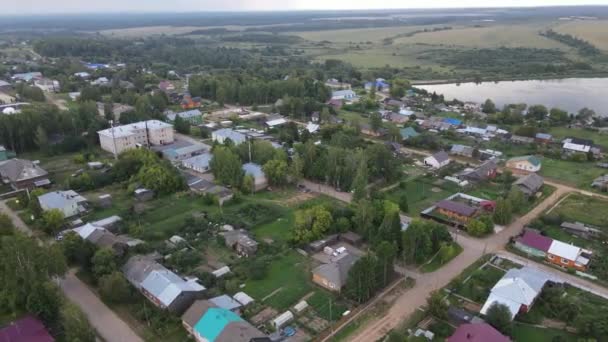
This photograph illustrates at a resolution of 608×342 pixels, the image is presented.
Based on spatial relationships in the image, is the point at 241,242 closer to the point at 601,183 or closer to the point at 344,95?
the point at 601,183

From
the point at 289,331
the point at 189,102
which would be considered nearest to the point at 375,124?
the point at 189,102

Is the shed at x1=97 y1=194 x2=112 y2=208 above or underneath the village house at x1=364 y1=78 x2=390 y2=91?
underneath

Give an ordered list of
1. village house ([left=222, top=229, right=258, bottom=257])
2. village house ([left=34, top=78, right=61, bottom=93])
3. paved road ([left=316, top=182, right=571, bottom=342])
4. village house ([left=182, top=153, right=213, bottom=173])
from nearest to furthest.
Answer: paved road ([left=316, top=182, right=571, bottom=342]) < village house ([left=222, top=229, right=258, bottom=257]) < village house ([left=182, top=153, right=213, bottom=173]) < village house ([left=34, top=78, right=61, bottom=93])

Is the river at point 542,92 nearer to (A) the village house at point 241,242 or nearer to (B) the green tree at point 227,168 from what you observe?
(B) the green tree at point 227,168

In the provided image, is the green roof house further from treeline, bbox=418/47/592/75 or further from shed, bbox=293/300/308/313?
treeline, bbox=418/47/592/75

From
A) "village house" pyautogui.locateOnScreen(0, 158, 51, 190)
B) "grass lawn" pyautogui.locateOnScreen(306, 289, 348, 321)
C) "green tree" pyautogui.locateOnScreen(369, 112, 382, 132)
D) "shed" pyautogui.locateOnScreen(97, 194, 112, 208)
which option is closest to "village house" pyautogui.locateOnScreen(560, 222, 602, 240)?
"grass lawn" pyautogui.locateOnScreen(306, 289, 348, 321)

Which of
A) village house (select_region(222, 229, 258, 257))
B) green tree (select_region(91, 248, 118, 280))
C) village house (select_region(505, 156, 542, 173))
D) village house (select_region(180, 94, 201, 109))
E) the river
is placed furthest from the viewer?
the river

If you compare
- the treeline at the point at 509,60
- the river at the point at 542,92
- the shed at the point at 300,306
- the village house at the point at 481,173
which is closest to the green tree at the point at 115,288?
the shed at the point at 300,306

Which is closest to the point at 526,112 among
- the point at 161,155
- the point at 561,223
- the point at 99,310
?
the point at 561,223

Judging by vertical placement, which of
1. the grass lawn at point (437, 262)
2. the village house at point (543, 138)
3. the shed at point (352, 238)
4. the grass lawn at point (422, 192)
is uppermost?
the village house at point (543, 138)
